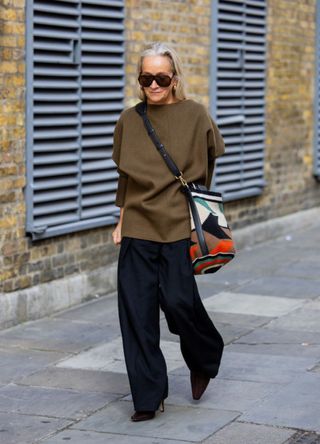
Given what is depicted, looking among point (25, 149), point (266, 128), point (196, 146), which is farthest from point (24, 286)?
point (266, 128)

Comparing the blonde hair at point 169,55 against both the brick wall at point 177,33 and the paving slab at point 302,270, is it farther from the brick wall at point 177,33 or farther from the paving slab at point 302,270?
the paving slab at point 302,270

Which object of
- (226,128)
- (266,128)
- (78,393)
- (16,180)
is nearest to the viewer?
(78,393)

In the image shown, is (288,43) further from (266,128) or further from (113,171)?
(113,171)

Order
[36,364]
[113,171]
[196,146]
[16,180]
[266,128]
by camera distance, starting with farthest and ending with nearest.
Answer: [266,128] < [113,171] < [16,180] < [36,364] < [196,146]

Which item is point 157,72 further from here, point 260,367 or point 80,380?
point 260,367

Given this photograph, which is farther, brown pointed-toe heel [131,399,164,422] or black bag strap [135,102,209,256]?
brown pointed-toe heel [131,399,164,422]

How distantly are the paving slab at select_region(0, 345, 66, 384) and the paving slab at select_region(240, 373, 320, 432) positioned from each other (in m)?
1.59

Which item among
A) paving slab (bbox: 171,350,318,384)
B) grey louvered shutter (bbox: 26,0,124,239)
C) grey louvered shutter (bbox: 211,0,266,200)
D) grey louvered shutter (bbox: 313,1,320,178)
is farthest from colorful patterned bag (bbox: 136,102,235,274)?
grey louvered shutter (bbox: 313,1,320,178)

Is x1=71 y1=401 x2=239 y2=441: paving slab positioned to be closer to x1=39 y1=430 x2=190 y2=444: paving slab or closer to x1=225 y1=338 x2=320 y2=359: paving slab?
x1=39 y1=430 x2=190 y2=444: paving slab

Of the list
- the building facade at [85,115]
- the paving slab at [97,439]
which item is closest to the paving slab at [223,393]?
the paving slab at [97,439]

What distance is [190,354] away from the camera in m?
6.43

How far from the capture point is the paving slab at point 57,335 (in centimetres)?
821

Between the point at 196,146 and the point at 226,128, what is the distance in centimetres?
645

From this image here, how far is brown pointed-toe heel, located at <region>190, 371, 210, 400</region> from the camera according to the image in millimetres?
6574
